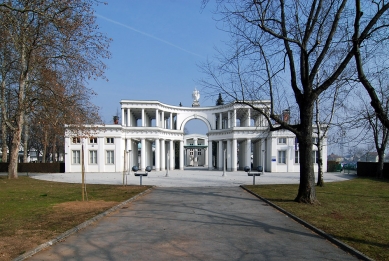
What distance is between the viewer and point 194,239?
7.25 metres

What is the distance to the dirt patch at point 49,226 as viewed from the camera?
620 cm

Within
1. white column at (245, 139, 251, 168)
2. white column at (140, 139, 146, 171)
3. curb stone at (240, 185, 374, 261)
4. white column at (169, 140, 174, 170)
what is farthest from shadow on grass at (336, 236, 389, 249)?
white column at (169, 140, 174, 170)

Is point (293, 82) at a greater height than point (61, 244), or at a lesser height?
greater

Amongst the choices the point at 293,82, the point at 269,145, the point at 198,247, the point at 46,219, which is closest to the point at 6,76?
the point at 46,219

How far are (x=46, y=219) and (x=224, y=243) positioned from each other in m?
5.61

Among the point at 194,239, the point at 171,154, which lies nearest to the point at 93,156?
the point at 171,154

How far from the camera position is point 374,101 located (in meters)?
7.13

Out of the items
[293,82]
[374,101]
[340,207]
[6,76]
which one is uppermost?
[6,76]

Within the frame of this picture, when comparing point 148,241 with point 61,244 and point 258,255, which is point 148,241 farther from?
point 258,255

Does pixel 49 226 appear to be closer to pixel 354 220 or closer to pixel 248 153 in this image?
pixel 354 220

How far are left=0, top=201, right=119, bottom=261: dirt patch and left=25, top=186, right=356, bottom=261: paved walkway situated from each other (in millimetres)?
458

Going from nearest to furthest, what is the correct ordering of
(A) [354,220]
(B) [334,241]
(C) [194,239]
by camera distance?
(B) [334,241], (C) [194,239], (A) [354,220]

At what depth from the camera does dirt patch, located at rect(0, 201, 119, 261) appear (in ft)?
20.3

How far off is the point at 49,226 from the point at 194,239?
4046 mm
